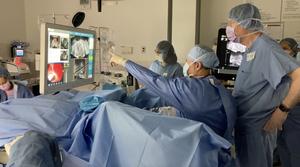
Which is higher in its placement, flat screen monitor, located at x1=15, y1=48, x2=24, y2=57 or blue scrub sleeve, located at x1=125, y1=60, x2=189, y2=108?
flat screen monitor, located at x1=15, y1=48, x2=24, y2=57

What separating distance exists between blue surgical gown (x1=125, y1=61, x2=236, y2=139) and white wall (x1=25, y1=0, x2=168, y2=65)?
2434mm

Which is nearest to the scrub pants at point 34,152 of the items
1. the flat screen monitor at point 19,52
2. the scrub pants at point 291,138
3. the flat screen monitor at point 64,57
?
the flat screen monitor at point 64,57

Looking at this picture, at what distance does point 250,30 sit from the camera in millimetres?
1843

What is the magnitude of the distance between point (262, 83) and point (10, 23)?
4061mm

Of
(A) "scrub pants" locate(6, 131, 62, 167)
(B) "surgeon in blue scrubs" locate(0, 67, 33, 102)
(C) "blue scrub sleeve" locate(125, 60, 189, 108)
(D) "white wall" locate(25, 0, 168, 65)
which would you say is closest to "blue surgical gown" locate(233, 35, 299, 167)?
(C) "blue scrub sleeve" locate(125, 60, 189, 108)

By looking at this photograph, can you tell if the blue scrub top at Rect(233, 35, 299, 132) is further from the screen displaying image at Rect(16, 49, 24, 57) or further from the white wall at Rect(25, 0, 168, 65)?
the screen displaying image at Rect(16, 49, 24, 57)

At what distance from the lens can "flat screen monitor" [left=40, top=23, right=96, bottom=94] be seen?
4.76 ft

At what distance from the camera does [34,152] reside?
1.00 meters

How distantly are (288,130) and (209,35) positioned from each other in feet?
5.79

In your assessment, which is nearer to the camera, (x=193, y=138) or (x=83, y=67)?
(x=193, y=138)

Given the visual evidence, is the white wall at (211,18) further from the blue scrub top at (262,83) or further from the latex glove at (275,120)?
the latex glove at (275,120)

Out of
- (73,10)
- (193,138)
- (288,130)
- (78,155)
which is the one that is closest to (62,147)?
(78,155)

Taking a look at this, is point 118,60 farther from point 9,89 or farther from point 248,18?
point 9,89

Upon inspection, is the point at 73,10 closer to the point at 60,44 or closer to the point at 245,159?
the point at 60,44
